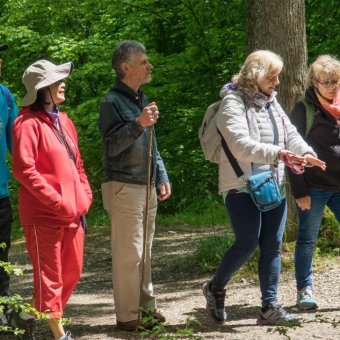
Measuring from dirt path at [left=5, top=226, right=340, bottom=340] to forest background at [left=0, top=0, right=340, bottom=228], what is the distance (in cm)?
271

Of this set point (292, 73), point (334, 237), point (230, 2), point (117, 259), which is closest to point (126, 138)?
point (117, 259)

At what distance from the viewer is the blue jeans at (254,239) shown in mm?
5137

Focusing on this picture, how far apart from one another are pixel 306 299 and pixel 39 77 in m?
2.65

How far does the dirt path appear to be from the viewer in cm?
514

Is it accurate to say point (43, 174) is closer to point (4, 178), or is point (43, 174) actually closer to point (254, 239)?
point (4, 178)

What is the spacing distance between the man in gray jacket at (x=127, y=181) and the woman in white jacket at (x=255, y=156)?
0.56 m

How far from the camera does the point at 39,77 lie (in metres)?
4.87

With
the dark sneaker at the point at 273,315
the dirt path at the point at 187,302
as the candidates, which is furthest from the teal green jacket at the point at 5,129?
the dark sneaker at the point at 273,315

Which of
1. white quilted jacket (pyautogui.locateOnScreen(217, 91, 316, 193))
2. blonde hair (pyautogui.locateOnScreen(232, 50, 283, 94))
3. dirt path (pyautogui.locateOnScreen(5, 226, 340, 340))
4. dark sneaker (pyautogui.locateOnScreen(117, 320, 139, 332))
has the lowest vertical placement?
dirt path (pyautogui.locateOnScreen(5, 226, 340, 340))

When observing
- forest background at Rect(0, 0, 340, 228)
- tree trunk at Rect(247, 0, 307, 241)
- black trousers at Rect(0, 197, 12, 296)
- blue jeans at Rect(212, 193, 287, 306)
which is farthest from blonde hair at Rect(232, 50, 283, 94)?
forest background at Rect(0, 0, 340, 228)

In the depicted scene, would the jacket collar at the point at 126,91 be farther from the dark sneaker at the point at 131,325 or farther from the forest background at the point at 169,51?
the forest background at the point at 169,51

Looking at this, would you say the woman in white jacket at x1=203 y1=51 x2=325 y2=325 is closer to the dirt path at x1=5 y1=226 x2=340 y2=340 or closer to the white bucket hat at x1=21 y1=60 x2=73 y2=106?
the dirt path at x1=5 y1=226 x2=340 y2=340

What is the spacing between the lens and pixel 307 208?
18.6 feet

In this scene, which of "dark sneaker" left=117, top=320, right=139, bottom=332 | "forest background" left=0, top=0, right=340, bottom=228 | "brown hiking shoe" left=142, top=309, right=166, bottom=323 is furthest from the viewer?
"forest background" left=0, top=0, right=340, bottom=228
